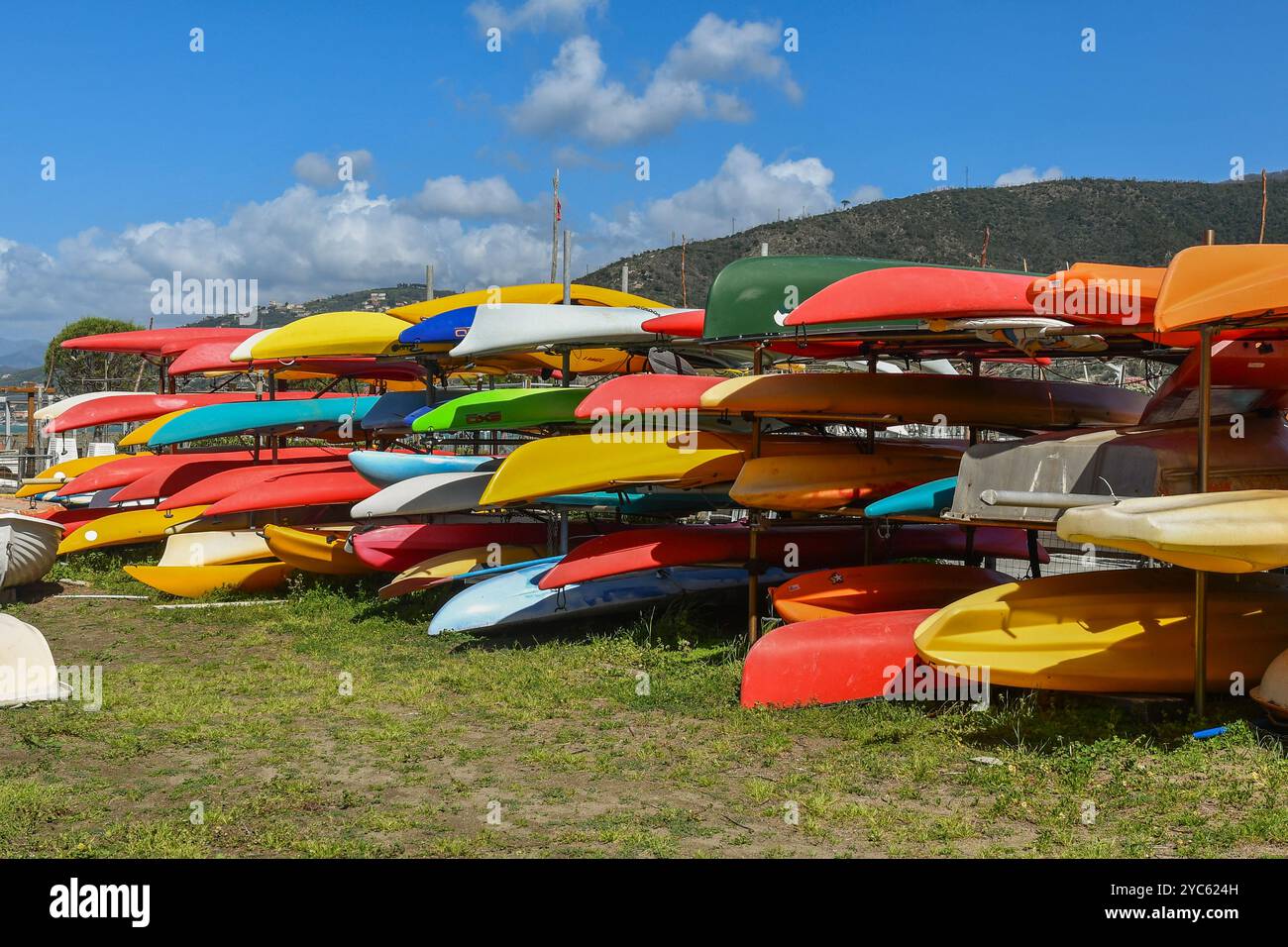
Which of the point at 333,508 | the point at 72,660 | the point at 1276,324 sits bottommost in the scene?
the point at 72,660

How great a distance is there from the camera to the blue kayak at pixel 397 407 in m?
13.3

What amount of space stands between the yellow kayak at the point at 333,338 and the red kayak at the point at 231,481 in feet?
4.42

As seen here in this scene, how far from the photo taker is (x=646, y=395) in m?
9.32

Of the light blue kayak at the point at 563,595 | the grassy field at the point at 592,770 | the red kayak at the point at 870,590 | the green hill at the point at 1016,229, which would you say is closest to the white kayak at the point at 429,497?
the light blue kayak at the point at 563,595

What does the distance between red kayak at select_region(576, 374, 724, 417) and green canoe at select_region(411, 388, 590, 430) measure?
1863 mm

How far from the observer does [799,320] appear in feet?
25.3

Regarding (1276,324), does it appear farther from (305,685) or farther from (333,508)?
(333,508)

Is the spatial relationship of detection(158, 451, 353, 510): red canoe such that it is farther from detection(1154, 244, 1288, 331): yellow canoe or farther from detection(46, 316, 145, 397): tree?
detection(46, 316, 145, 397): tree

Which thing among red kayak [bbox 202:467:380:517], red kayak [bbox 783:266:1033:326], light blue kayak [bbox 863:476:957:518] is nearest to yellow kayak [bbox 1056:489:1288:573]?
red kayak [bbox 783:266:1033:326]

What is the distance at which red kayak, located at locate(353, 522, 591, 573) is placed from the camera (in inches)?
456

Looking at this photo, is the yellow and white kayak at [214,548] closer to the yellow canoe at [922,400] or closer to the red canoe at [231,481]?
the red canoe at [231,481]

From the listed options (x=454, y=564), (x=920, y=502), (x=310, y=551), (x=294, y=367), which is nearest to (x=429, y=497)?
(x=454, y=564)
